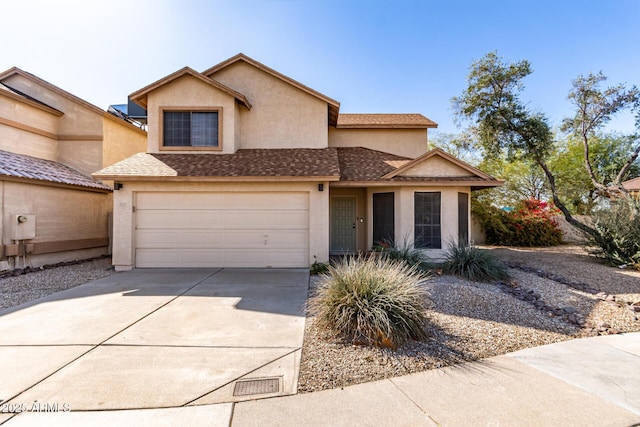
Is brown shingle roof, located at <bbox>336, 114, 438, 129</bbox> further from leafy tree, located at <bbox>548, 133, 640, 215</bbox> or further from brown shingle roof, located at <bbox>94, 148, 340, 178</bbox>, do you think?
leafy tree, located at <bbox>548, 133, 640, 215</bbox>

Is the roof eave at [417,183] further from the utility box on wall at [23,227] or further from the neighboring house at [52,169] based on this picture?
the neighboring house at [52,169]

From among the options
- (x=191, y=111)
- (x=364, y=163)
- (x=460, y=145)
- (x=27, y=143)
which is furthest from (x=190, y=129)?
(x=460, y=145)

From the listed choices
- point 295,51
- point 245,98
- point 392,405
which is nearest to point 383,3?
point 295,51

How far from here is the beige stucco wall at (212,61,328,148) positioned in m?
11.4

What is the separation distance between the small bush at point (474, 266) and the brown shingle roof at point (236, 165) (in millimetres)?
4081

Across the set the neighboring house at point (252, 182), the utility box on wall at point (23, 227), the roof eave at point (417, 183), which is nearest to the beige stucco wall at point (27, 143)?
the utility box on wall at point (23, 227)

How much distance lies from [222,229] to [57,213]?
20.3ft

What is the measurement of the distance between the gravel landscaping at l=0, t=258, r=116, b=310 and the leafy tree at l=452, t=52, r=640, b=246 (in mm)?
14390

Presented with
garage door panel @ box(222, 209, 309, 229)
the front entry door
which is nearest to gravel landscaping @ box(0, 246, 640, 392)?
garage door panel @ box(222, 209, 309, 229)

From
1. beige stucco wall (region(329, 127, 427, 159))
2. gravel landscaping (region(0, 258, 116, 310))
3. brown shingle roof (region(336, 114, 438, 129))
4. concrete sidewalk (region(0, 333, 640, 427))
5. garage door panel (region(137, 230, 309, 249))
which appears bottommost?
concrete sidewalk (region(0, 333, 640, 427))

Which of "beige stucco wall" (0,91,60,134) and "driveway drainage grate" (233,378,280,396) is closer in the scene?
"driveway drainage grate" (233,378,280,396)

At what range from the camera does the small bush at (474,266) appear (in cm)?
768

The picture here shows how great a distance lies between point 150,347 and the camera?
4.06m

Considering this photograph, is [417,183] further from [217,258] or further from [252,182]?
Answer: [217,258]
